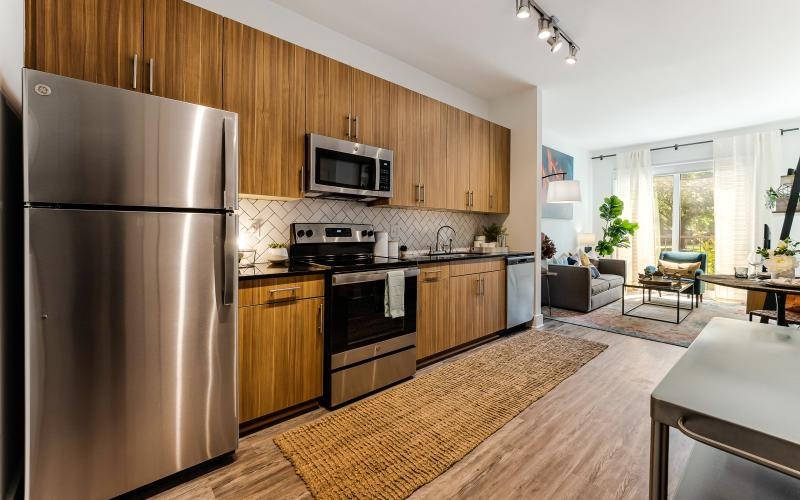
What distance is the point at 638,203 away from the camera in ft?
22.7

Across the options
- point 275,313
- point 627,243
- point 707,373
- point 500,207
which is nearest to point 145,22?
point 275,313

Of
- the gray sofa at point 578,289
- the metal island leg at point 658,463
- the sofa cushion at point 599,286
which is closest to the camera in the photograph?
the metal island leg at point 658,463

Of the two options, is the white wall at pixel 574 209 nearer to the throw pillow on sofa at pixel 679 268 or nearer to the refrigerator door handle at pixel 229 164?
the throw pillow on sofa at pixel 679 268

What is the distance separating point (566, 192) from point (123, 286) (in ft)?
15.7

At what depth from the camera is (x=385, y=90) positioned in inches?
121

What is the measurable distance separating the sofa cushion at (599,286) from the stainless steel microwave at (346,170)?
3.75 meters

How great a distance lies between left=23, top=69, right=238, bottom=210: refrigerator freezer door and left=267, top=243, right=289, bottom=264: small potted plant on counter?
32.2 inches

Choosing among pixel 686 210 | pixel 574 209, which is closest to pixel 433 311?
pixel 574 209

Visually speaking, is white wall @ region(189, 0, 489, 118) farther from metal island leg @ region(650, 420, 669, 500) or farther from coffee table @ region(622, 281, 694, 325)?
coffee table @ region(622, 281, 694, 325)

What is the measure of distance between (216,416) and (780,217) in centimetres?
792

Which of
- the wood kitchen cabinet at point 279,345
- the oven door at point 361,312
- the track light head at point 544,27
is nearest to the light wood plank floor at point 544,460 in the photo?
the wood kitchen cabinet at point 279,345

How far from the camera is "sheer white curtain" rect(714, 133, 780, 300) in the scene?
558 centimetres

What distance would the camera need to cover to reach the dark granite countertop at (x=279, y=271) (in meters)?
2.01

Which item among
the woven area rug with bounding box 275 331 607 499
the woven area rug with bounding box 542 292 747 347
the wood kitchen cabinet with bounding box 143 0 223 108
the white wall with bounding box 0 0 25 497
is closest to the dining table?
the woven area rug with bounding box 542 292 747 347
